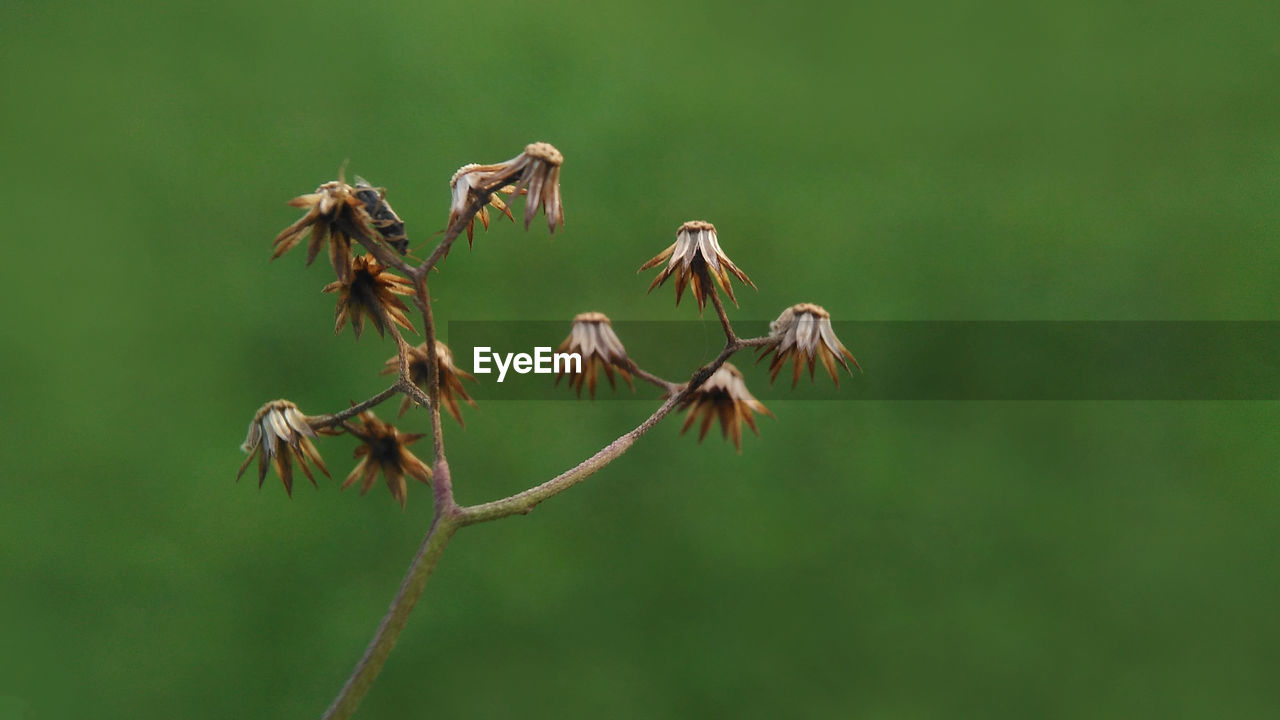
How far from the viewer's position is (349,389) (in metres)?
1.75

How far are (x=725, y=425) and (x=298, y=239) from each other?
311mm

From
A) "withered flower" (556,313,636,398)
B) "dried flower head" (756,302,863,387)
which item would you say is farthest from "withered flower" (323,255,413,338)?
"dried flower head" (756,302,863,387)

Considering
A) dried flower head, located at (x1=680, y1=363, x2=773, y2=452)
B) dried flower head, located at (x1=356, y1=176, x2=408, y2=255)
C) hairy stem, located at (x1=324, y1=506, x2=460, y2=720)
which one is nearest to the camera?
hairy stem, located at (x1=324, y1=506, x2=460, y2=720)

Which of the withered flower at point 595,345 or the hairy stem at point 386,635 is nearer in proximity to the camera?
the hairy stem at point 386,635

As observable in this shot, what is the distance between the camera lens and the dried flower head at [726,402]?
716mm

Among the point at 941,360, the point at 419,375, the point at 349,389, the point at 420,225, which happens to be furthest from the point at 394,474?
the point at 941,360

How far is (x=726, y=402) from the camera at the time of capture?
2.42 ft

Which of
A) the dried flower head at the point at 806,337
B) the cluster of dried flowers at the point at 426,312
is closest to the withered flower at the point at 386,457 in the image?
the cluster of dried flowers at the point at 426,312

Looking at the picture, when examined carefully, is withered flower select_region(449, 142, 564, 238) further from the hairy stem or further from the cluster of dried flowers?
the hairy stem

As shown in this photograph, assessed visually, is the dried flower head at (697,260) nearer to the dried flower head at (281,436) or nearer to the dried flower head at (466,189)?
the dried flower head at (466,189)

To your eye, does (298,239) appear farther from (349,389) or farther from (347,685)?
(349,389)

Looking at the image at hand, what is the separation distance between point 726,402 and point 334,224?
0.29 meters

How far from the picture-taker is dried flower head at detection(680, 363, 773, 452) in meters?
0.72

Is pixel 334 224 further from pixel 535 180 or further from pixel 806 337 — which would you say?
pixel 806 337
